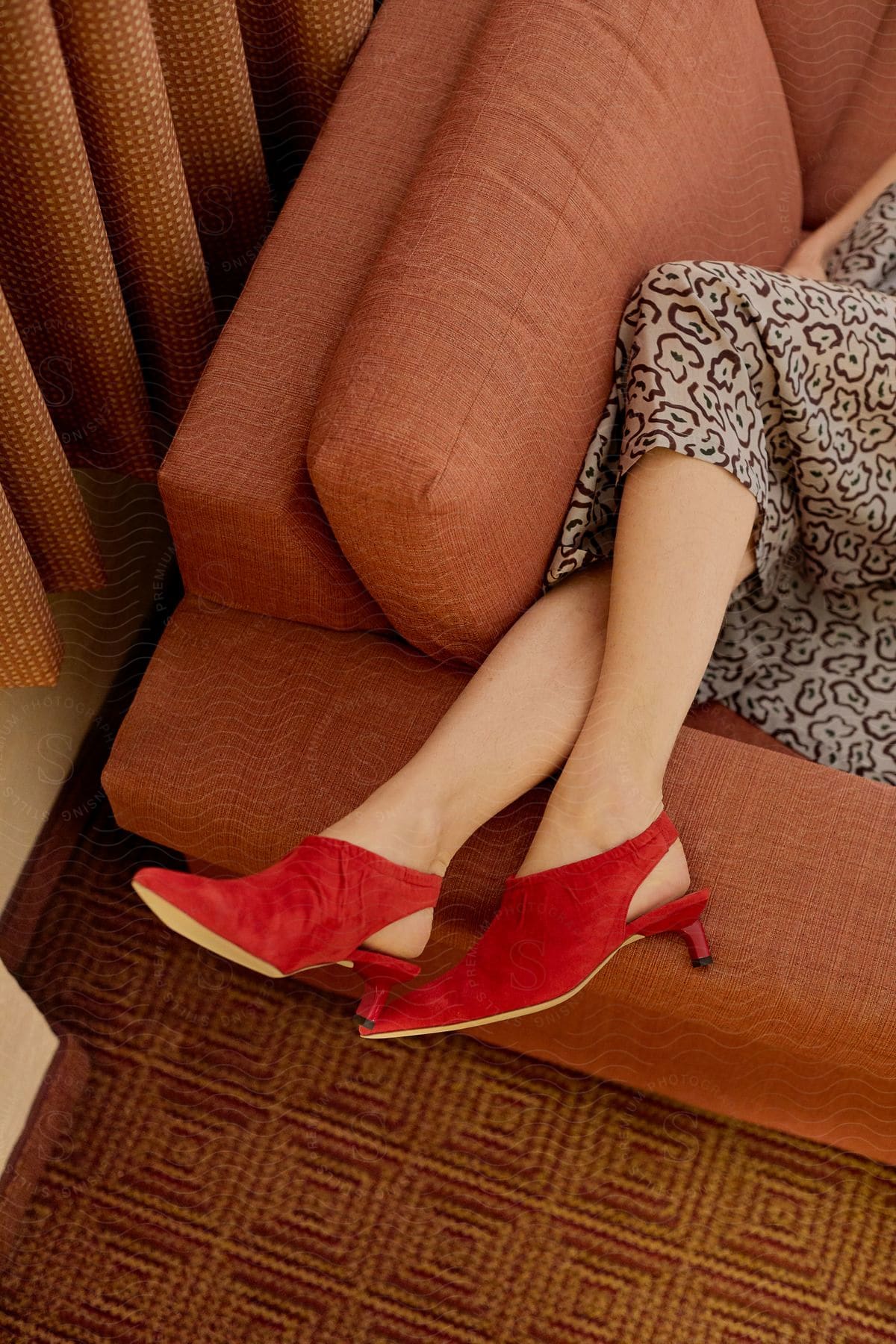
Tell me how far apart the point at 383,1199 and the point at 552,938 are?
50 centimetres

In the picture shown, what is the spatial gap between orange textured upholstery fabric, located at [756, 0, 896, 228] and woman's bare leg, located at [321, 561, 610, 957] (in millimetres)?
678

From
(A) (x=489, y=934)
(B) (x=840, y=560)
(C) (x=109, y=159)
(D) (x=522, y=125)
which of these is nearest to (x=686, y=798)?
(A) (x=489, y=934)

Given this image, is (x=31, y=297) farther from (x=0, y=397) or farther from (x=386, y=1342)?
(x=386, y=1342)

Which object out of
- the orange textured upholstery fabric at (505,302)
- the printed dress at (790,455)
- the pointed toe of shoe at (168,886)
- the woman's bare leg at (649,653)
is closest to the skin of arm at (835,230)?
the printed dress at (790,455)

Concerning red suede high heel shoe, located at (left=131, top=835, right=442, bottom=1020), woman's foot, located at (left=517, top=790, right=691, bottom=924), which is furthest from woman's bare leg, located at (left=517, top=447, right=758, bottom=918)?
red suede high heel shoe, located at (left=131, top=835, right=442, bottom=1020)

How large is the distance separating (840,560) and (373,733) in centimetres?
46

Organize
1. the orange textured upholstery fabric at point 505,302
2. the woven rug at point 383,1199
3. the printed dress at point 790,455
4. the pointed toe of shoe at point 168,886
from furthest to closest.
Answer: the woven rug at point 383,1199
the printed dress at point 790,455
the orange textured upholstery fabric at point 505,302
the pointed toe of shoe at point 168,886

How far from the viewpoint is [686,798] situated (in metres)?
0.89

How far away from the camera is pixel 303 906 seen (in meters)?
0.78

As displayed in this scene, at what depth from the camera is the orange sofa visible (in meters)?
0.83

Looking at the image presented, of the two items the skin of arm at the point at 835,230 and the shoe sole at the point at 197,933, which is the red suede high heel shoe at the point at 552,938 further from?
the skin of arm at the point at 835,230

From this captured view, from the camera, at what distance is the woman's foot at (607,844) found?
84 cm

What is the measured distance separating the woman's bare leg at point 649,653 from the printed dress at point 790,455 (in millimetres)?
27

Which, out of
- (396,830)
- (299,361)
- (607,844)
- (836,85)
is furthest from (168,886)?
(836,85)
